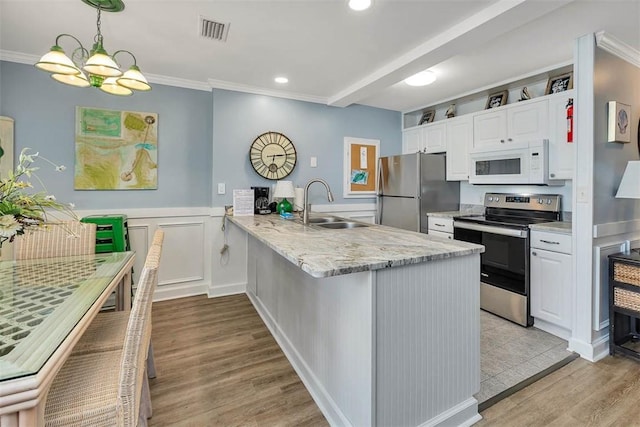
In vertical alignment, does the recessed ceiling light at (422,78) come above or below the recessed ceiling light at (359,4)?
above

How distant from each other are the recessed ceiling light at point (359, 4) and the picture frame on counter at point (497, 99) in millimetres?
2204

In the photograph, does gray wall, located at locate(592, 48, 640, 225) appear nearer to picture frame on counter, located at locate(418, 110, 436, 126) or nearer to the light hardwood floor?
the light hardwood floor

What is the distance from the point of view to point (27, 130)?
9.08 feet

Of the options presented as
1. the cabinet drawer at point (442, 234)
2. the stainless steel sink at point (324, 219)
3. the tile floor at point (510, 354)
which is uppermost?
the stainless steel sink at point (324, 219)

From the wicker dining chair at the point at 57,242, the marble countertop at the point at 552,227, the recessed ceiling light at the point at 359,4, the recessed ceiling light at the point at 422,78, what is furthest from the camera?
the recessed ceiling light at the point at 422,78

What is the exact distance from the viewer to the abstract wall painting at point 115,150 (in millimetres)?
2969

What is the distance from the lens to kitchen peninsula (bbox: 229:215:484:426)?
1.29 meters

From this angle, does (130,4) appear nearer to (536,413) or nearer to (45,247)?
(45,247)

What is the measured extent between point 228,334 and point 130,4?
8.03 feet

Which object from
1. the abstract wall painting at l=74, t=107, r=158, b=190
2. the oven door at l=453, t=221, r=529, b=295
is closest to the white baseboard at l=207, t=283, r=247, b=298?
the abstract wall painting at l=74, t=107, r=158, b=190

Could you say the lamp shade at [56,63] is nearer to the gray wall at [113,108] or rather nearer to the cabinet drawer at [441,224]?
the gray wall at [113,108]

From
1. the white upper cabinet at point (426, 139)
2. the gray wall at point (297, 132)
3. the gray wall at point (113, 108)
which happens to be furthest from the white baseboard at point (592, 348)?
the gray wall at point (113, 108)

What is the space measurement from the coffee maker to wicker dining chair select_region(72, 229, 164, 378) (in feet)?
5.67

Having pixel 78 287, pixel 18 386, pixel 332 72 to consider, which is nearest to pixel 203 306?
pixel 78 287
